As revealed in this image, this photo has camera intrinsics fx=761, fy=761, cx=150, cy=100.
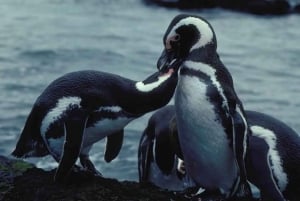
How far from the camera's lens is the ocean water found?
30.7 ft

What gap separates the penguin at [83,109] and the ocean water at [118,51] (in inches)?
129

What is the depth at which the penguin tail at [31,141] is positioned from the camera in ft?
13.1

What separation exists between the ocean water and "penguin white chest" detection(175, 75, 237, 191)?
358 cm

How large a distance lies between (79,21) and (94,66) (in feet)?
17.3

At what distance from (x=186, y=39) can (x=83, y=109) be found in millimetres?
630

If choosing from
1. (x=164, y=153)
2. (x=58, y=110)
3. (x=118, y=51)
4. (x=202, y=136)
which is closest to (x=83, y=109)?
(x=58, y=110)

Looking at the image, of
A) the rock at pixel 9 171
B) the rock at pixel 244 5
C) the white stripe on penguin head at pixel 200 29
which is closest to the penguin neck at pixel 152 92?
the white stripe on penguin head at pixel 200 29

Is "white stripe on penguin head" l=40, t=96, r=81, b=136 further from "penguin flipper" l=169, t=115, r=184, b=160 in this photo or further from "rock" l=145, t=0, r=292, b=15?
"rock" l=145, t=0, r=292, b=15

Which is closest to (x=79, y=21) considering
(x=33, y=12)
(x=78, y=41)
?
(x=33, y=12)

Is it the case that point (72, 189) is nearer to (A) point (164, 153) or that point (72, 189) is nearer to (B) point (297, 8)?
(A) point (164, 153)

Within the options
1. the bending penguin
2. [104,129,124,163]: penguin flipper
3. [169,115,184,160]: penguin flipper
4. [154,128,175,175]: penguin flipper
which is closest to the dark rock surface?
the bending penguin

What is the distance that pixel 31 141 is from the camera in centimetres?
405

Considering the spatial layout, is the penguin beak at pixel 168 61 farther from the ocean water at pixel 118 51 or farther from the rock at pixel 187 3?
the rock at pixel 187 3

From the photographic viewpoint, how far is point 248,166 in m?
3.84
